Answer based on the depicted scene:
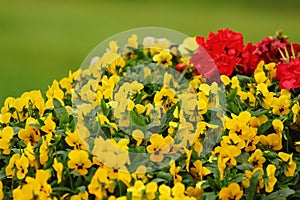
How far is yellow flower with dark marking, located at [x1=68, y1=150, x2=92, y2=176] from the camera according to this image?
2375mm

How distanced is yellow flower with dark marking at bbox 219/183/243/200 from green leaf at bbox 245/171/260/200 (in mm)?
45

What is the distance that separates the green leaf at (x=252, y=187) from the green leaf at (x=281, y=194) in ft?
0.22

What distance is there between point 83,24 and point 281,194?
768cm

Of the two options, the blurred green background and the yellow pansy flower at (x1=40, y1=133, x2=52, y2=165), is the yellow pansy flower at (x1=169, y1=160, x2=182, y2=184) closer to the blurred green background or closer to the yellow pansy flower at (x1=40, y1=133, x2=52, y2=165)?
the yellow pansy flower at (x1=40, y1=133, x2=52, y2=165)

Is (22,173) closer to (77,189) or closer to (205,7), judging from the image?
(77,189)

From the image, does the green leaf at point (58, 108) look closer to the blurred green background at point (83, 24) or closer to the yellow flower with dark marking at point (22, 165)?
the yellow flower with dark marking at point (22, 165)

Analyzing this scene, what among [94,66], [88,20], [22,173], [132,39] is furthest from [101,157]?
[88,20]

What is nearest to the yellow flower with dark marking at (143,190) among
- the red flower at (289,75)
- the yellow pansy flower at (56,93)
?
the yellow pansy flower at (56,93)

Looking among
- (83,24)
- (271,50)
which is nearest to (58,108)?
(271,50)

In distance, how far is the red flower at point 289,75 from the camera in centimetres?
298

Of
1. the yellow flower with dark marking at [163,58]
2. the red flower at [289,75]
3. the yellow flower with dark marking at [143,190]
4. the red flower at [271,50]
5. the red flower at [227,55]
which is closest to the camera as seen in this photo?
the yellow flower with dark marking at [143,190]

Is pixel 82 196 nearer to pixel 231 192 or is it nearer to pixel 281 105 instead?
pixel 231 192

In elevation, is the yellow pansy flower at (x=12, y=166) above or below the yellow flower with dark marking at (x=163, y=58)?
below

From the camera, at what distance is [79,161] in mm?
2387
